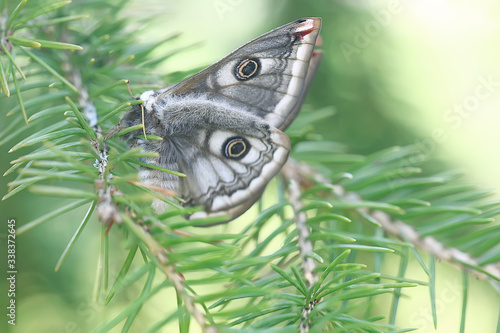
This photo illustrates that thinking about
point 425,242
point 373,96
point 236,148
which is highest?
point 373,96

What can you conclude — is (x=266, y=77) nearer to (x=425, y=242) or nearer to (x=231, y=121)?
(x=231, y=121)

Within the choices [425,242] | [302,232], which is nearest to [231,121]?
[302,232]

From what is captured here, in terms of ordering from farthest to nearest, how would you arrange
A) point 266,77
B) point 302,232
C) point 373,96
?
point 373,96
point 266,77
point 302,232

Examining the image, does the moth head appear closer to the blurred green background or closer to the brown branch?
the brown branch

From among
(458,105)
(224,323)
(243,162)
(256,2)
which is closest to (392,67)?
(458,105)

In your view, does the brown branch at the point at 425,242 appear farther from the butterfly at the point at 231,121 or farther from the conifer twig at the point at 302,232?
the butterfly at the point at 231,121

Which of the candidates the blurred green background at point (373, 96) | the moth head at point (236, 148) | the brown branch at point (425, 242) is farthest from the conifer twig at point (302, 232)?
the blurred green background at point (373, 96)

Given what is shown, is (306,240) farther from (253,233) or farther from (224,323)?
(224,323)

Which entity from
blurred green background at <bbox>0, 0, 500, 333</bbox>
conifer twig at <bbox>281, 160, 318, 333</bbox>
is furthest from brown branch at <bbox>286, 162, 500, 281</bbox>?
blurred green background at <bbox>0, 0, 500, 333</bbox>
